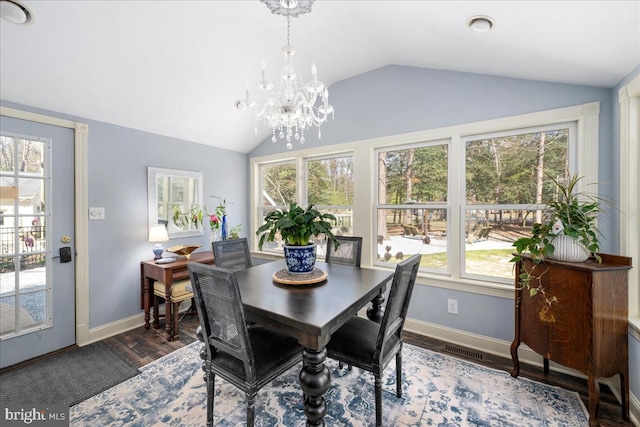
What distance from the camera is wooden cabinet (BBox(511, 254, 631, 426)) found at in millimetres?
1685

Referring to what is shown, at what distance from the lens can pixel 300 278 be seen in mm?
1959

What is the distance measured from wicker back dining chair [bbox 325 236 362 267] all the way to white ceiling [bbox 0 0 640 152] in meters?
1.85

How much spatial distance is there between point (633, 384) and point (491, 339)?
2.88ft

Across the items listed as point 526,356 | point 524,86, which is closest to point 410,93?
point 524,86

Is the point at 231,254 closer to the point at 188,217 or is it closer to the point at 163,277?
the point at 163,277

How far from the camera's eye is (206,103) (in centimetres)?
310

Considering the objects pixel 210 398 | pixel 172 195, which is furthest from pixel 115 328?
pixel 210 398

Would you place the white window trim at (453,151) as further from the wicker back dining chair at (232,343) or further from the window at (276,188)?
the wicker back dining chair at (232,343)

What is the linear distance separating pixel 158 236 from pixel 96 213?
2.01 feet

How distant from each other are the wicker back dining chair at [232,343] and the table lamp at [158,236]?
187 centimetres

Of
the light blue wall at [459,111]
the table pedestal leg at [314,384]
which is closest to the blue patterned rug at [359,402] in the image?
the table pedestal leg at [314,384]

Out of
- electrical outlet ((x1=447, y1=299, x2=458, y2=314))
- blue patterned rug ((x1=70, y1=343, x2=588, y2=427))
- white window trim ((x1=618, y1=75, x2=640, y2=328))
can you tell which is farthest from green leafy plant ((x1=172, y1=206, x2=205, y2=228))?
white window trim ((x1=618, y1=75, x2=640, y2=328))

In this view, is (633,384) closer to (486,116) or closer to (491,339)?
(491,339)

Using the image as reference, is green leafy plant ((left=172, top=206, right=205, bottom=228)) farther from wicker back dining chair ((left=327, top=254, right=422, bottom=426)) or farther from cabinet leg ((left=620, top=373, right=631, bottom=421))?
cabinet leg ((left=620, top=373, right=631, bottom=421))
